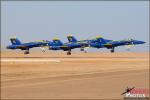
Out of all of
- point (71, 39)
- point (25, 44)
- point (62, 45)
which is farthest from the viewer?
point (71, 39)

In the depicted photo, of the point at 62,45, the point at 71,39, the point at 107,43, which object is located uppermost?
the point at 71,39

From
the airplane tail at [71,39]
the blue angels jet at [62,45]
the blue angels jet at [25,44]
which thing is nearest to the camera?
the blue angels jet at [62,45]

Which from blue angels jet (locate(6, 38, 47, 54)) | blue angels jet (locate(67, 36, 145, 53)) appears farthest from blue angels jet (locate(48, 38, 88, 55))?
blue angels jet (locate(67, 36, 145, 53))

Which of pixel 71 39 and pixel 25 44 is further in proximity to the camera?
pixel 71 39

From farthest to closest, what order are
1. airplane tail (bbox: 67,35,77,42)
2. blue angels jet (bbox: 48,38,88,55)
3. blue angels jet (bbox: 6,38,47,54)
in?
1. airplane tail (bbox: 67,35,77,42)
2. blue angels jet (bbox: 6,38,47,54)
3. blue angels jet (bbox: 48,38,88,55)

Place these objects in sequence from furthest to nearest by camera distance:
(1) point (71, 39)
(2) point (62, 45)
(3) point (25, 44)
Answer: (1) point (71, 39)
(3) point (25, 44)
(2) point (62, 45)

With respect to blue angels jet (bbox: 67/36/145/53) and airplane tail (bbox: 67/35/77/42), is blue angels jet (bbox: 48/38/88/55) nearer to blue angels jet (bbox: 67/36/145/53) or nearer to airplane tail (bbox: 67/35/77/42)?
airplane tail (bbox: 67/35/77/42)

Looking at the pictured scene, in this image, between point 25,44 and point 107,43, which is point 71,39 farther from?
point 25,44

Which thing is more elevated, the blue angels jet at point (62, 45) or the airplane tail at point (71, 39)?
the airplane tail at point (71, 39)

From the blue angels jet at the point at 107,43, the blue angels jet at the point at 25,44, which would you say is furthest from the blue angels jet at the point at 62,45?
the blue angels jet at the point at 107,43

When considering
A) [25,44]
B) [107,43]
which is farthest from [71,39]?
[25,44]

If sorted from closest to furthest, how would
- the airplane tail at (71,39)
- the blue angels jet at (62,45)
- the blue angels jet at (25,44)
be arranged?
the blue angels jet at (62,45)
the blue angels jet at (25,44)
the airplane tail at (71,39)

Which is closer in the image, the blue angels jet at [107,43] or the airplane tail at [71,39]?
the blue angels jet at [107,43]

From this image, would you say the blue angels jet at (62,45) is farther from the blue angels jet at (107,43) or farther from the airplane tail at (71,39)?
the blue angels jet at (107,43)
